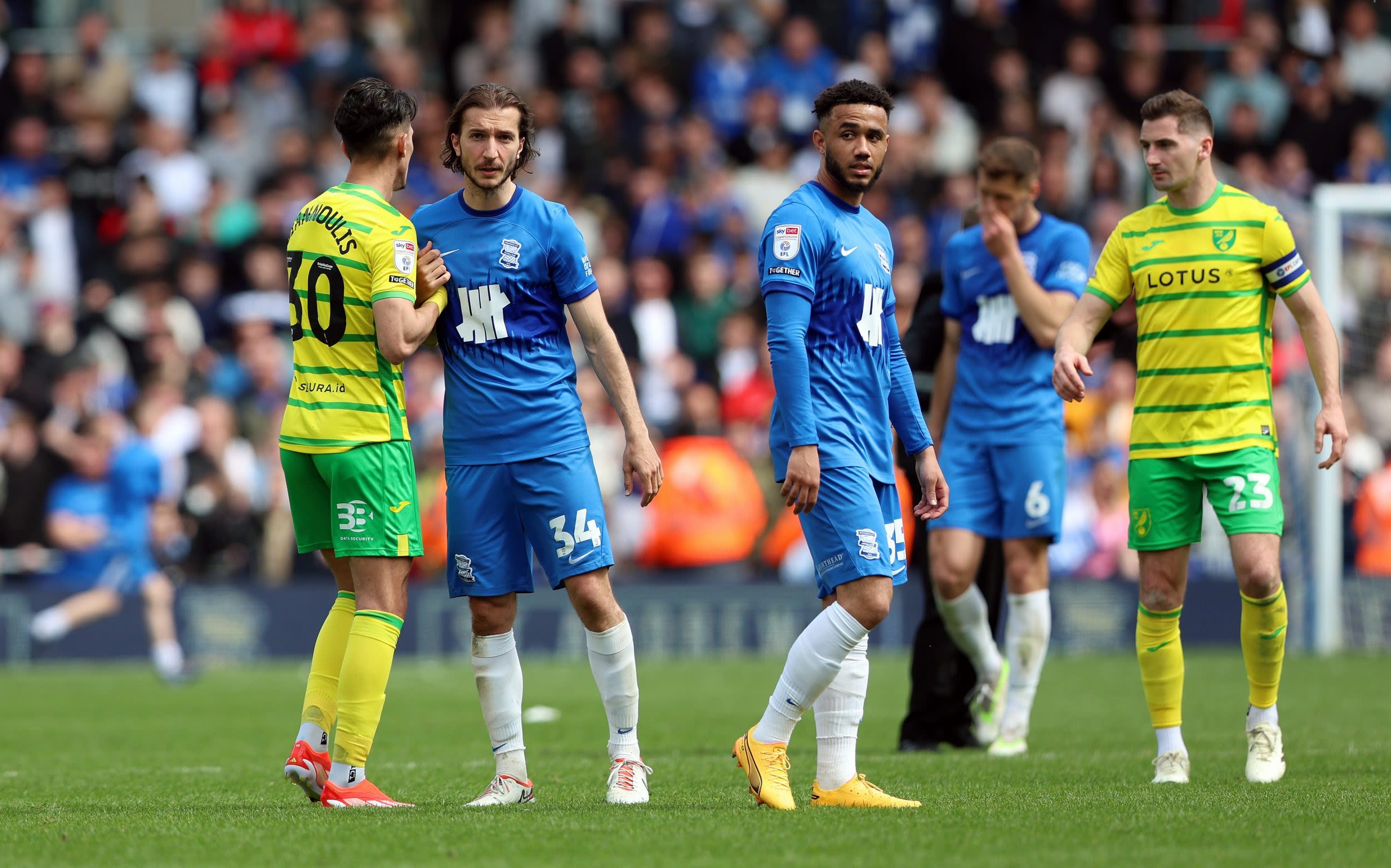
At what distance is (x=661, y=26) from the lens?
21.6 metres

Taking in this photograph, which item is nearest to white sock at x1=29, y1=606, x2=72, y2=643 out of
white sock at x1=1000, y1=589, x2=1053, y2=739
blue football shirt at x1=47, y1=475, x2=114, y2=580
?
blue football shirt at x1=47, y1=475, x2=114, y2=580

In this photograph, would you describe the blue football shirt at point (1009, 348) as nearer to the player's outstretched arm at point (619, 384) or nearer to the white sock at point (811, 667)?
the white sock at point (811, 667)

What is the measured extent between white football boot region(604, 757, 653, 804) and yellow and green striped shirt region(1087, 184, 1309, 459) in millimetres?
2473

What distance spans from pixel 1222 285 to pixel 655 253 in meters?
12.9

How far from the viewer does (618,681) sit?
22.4 ft

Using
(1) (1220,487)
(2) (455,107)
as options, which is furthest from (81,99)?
(1) (1220,487)

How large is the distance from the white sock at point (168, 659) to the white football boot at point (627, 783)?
9.27m

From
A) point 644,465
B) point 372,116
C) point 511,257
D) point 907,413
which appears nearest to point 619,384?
point 644,465

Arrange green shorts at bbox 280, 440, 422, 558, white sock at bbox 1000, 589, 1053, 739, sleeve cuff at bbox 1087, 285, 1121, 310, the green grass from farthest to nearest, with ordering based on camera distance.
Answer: white sock at bbox 1000, 589, 1053, 739 → sleeve cuff at bbox 1087, 285, 1121, 310 → green shorts at bbox 280, 440, 422, 558 → the green grass

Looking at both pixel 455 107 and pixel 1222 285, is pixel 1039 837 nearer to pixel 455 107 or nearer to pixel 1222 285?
pixel 1222 285

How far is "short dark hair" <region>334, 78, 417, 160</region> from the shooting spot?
6.73 metres

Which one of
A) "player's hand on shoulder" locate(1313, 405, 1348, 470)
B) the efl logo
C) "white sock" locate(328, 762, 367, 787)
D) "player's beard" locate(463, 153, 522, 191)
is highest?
"player's beard" locate(463, 153, 522, 191)

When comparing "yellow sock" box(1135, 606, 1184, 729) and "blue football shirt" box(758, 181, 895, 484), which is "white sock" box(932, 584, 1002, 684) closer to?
"yellow sock" box(1135, 606, 1184, 729)

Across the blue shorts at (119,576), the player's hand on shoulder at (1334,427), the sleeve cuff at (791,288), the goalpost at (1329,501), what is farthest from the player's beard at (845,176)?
the blue shorts at (119,576)
